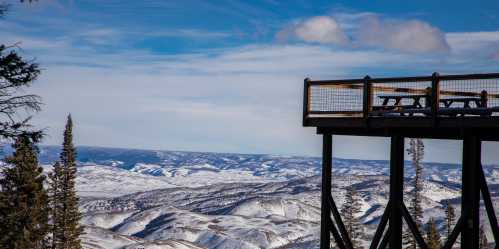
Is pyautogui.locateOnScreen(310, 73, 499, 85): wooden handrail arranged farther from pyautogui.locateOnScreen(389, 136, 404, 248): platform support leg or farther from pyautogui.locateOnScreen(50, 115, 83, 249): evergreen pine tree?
pyautogui.locateOnScreen(50, 115, 83, 249): evergreen pine tree

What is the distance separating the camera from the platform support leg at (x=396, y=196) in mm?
16109

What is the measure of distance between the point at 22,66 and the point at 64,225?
131ft

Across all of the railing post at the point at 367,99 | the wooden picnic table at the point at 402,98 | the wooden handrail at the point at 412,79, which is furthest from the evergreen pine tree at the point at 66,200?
the railing post at the point at 367,99

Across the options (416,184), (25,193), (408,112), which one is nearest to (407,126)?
(408,112)

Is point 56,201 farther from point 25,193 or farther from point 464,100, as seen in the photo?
point 464,100

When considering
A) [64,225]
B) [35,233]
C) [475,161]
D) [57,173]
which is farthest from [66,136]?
[475,161]

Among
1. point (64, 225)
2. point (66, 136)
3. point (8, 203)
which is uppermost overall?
point (66, 136)

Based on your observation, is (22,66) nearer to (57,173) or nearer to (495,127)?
(495,127)

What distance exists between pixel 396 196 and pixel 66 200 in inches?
1646

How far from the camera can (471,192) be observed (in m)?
14.6

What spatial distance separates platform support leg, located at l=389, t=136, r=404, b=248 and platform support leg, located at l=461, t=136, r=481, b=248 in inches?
68.7

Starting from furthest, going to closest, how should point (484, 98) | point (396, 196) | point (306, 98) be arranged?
1. point (306, 98)
2. point (484, 98)
3. point (396, 196)

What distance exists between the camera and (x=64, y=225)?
171 feet

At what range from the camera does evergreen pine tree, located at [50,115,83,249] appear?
5212 centimetres
